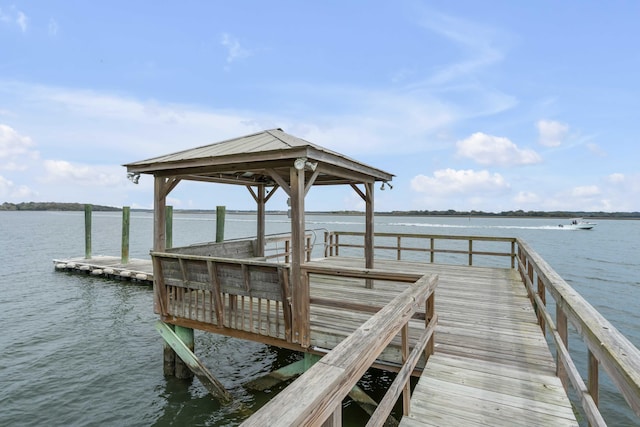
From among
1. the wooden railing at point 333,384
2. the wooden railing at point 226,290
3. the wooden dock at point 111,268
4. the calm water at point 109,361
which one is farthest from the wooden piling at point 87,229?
the wooden railing at point 333,384

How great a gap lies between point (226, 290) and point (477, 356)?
3.60 m

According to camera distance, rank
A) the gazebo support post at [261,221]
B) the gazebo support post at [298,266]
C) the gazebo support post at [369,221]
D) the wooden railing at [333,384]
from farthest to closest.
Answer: the gazebo support post at [261,221] → the gazebo support post at [369,221] → the gazebo support post at [298,266] → the wooden railing at [333,384]

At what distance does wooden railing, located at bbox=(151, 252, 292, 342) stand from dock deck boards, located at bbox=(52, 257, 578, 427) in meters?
0.63

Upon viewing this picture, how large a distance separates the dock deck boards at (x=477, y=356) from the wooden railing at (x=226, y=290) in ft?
2.07

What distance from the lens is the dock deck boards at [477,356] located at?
2.78 metres

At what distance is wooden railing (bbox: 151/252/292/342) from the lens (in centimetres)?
479

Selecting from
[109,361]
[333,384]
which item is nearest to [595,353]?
[333,384]

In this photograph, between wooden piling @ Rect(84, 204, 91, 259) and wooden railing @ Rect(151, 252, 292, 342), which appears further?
wooden piling @ Rect(84, 204, 91, 259)

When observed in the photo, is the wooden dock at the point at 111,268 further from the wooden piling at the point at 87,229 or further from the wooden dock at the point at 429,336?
the wooden dock at the point at 429,336

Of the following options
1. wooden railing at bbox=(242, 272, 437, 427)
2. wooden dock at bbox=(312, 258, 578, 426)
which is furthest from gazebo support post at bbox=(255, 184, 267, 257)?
wooden railing at bbox=(242, 272, 437, 427)

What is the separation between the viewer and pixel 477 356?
3.94 m

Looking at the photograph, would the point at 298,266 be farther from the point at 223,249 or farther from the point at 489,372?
the point at 223,249

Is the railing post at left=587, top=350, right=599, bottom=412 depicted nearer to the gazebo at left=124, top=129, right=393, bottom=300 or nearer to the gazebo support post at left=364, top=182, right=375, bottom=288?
the gazebo at left=124, top=129, right=393, bottom=300

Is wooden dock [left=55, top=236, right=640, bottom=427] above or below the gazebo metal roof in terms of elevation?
below
